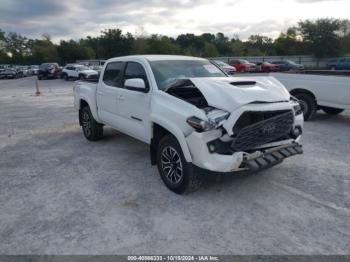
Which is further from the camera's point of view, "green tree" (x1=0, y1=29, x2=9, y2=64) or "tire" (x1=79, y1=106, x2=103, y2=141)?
"green tree" (x1=0, y1=29, x2=9, y2=64)

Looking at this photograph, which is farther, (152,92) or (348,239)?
(152,92)

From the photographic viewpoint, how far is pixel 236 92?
377 cm

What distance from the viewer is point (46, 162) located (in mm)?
5586

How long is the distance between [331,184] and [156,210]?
2.55 m

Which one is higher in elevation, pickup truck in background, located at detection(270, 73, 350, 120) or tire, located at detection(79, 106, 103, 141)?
pickup truck in background, located at detection(270, 73, 350, 120)

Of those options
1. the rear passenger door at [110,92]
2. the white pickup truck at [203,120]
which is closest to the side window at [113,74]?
the rear passenger door at [110,92]

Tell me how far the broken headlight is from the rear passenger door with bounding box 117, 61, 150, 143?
1.15 m

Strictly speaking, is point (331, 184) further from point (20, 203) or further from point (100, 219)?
point (20, 203)

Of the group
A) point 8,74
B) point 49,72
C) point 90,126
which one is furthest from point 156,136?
point 8,74

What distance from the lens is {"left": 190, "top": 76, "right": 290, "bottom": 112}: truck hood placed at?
12.0 ft

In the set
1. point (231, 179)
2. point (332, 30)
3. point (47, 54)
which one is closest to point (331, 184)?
point (231, 179)

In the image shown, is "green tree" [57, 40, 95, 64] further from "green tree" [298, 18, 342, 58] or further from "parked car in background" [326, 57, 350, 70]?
"parked car in background" [326, 57, 350, 70]

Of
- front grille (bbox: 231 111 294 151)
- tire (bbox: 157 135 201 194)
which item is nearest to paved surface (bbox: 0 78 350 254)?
tire (bbox: 157 135 201 194)

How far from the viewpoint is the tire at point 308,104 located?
8.35 m
